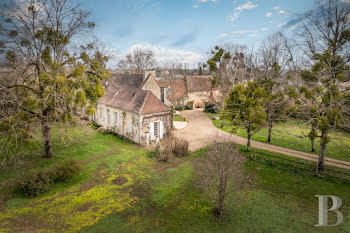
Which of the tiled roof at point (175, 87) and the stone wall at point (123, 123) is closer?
the stone wall at point (123, 123)

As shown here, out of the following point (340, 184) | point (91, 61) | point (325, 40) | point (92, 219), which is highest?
point (325, 40)

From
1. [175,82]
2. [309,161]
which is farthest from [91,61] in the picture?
[175,82]

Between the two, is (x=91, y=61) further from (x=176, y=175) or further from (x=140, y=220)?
(x=140, y=220)

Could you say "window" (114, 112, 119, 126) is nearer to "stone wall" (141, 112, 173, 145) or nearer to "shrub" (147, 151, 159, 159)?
"stone wall" (141, 112, 173, 145)

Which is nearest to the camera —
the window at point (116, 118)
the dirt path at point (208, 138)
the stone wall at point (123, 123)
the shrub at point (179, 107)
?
the dirt path at point (208, 138)

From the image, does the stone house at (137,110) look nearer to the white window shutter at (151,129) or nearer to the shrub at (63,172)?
the white window shutter at (151,129)

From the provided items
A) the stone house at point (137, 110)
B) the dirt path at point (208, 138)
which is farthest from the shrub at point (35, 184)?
the dirt path at point (208, 138)

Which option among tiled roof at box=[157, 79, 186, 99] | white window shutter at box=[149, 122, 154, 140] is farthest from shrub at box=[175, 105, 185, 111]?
white window shutter at box=[149, 122, 154, 140]
